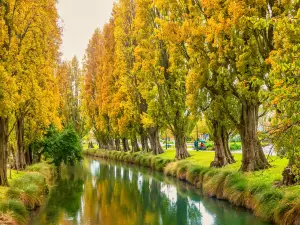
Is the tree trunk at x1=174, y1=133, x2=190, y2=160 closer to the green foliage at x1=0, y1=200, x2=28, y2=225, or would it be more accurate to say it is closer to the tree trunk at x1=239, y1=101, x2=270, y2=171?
the tree trunk at x1=239, y1=101, x2=270, y2=171

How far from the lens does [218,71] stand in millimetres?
16422

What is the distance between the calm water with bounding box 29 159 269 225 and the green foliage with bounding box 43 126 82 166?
6164mm

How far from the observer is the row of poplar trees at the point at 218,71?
8320 millimetres

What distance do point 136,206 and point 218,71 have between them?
757 cm

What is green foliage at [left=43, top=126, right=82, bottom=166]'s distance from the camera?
32.2 metres

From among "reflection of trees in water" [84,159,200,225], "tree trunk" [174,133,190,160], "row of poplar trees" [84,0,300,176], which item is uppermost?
"row of poplar trees" [84,0,300,176]

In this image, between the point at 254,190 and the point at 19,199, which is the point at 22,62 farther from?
the point at 254,190

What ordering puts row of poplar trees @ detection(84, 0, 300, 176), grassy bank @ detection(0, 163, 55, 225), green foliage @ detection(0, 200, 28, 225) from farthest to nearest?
grassy bank @ detection(0, 163, 55, 225) < green foliage @ detection(0, 200, 28, 225) < row of poplar trees @ detection(84, 0, 300, 176)

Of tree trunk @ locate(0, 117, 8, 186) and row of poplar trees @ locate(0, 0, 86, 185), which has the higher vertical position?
row of poplar trees @ locate(0, 0, 86, 185)

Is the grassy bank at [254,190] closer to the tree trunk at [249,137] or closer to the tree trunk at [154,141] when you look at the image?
the tree trunk at [249,137]

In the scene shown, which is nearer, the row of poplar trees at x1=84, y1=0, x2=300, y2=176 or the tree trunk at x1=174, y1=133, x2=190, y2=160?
the row of poplar trees at x1=84, y1=0, x2=300, y2=176

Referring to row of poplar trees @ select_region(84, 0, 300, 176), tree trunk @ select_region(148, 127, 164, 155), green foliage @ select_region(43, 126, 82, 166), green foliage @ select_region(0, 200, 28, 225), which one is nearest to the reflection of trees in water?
green foliage @ select_region(0, 200, 28, 225)

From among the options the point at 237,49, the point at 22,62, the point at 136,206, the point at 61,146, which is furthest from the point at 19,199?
the point at 61,146

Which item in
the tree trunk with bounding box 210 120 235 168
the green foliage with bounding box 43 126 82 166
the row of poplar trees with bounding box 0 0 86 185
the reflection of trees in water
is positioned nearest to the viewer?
the reflection of trees in water
